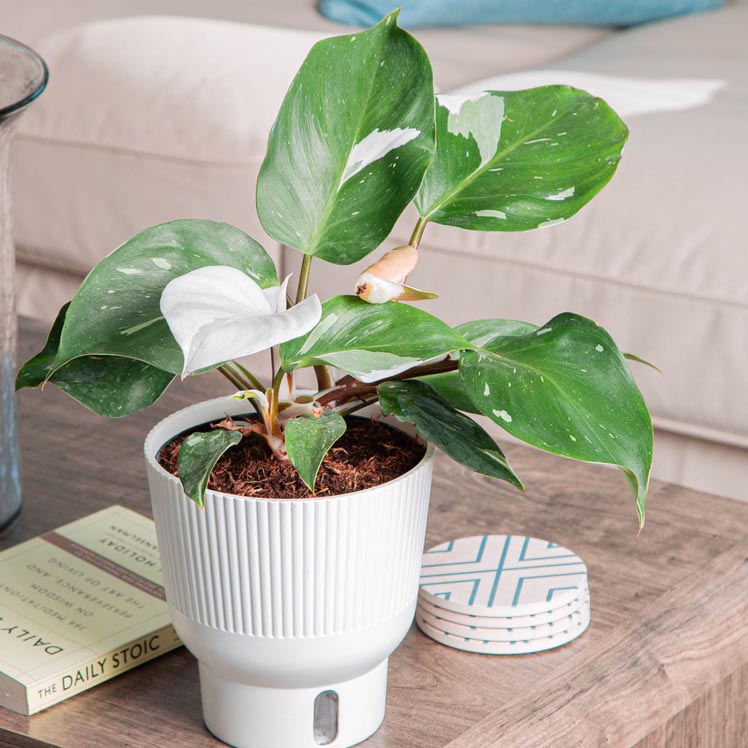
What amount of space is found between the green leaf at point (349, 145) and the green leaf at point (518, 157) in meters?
0.03


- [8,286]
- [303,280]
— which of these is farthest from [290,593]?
[8,286]

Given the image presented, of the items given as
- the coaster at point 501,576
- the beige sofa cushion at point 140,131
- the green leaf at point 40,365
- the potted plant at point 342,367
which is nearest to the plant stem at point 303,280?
the potted plant at point 342,367

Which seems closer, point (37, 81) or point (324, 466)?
point (324, 466)

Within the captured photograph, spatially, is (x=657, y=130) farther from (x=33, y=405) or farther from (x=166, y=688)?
(x=166, y=688)

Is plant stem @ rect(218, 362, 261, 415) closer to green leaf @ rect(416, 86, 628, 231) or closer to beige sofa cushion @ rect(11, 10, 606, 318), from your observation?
green leaf @ rect(416, 86, 628, 231)

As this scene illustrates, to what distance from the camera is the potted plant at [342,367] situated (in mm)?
461

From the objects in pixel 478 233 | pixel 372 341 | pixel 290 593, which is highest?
pixel 372 341

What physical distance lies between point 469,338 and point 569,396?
9cm

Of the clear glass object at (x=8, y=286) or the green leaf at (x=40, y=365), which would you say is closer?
the green leaf at (x=40, y=365)

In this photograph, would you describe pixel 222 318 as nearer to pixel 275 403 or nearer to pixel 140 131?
pixel 275 403

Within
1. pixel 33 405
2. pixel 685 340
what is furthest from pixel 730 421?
pixel 33 405

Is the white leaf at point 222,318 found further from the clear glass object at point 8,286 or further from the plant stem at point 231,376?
the clear glass object at point 8,286

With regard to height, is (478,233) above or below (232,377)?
below

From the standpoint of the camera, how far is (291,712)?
526 mm
